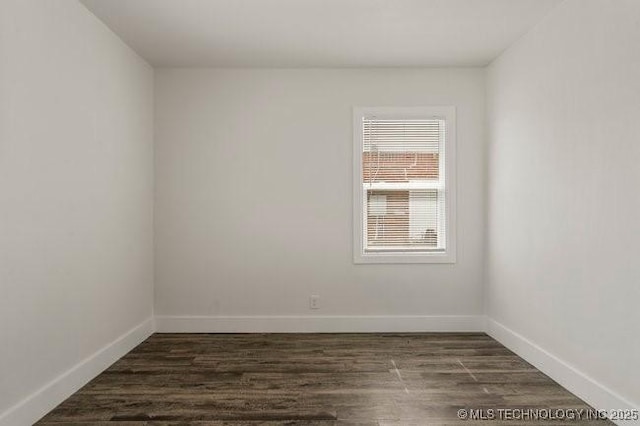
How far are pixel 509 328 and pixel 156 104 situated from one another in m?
3.97

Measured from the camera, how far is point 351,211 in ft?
15.8

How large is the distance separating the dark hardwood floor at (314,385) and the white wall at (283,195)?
487 mm

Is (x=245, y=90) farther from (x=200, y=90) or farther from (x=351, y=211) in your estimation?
(x=351, y=211)

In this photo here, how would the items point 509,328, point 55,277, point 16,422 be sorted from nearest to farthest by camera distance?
point 16,422 < point 55,277 < point 509,328

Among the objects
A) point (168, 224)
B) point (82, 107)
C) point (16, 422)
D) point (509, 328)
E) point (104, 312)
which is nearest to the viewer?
point (16, 422)

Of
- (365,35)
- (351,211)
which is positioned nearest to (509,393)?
(351,211)

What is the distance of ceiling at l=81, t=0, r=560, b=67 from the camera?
3377 millimetres

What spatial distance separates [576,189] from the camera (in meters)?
3.13

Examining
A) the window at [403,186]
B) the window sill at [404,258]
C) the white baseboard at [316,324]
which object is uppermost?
the window at [403,186]

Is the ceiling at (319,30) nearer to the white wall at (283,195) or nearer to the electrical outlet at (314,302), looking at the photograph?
the white wall at (283,195)

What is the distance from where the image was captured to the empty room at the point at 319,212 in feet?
9.11

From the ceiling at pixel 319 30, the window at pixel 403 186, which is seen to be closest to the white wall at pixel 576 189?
the ceiling at pixel 319 30

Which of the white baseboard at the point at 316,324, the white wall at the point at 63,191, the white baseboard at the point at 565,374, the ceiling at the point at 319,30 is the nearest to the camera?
the white wall at the point at 63,191

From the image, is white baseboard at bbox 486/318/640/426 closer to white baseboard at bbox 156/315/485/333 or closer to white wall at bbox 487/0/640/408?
white wall at bbox 487/0/640/408
